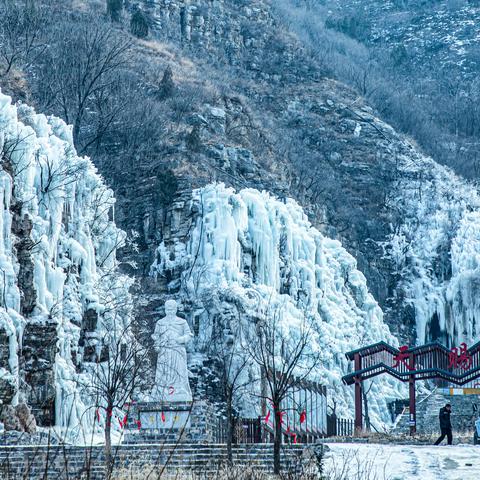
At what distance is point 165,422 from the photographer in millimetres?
25703

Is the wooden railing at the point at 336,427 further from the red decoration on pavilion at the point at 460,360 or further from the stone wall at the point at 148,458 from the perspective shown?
the stone wall at the point at 148,458

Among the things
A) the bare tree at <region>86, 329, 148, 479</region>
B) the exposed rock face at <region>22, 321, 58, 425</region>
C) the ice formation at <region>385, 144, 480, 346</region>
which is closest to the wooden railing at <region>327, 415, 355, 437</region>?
the bare tree at <region>86, 329, 148, 479</region>

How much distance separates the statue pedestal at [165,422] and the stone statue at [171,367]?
0.94 feet

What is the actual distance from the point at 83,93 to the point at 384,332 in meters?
21.5

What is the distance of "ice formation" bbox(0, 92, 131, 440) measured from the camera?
3098 centimetres

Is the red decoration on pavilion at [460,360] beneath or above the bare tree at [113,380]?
above

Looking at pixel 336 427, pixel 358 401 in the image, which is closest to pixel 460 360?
pixel 358 401

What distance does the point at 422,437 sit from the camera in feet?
93.3

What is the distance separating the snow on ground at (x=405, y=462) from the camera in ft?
60.3

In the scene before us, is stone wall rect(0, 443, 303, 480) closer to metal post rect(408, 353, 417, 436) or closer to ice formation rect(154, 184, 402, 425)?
metal post rect(408, 353, 417, 436)

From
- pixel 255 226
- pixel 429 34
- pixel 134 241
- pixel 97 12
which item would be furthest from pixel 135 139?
pixel 429 34

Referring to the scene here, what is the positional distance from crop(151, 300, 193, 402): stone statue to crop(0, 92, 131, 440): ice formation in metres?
3.06

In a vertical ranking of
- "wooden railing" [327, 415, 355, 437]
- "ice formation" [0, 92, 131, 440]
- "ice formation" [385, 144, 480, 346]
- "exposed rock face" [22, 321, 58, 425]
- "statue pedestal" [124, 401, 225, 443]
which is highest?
"ice formation" [385, 144, 480, 346]

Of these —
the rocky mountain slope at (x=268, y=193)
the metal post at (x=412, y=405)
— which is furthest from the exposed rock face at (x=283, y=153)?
the metal post at (x=412, y=405)
